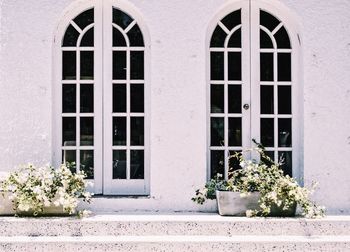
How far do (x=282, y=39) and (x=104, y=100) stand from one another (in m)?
2.39

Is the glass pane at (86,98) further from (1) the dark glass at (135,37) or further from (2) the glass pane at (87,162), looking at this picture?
(1) the dark glass at (135,37)

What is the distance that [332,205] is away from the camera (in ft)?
23.2

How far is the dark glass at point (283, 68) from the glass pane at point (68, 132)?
2.69 m

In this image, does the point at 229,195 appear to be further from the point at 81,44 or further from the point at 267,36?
the point at 81,44

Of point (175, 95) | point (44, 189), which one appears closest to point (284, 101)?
point (175, 95)

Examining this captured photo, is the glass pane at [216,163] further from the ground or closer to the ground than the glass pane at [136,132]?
closer to the ground

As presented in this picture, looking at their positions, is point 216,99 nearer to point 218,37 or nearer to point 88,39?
point 218,37

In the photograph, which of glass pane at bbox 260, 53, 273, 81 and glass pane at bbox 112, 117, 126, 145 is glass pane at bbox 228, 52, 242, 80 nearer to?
glass pane at bbox 260, 53, 273, 81

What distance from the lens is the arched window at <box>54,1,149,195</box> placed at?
23.7 feet

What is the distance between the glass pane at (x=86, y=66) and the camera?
726 cm

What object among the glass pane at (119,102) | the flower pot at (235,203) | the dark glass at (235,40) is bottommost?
the flower pot at (235,203)

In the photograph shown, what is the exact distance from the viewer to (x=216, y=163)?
730 cm

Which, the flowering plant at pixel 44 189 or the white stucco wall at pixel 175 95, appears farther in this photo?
the white stucco wall at pixel 175 95

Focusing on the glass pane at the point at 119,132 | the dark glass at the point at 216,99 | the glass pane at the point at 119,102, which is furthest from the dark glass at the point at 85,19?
the dark glass at the point at 216,99
